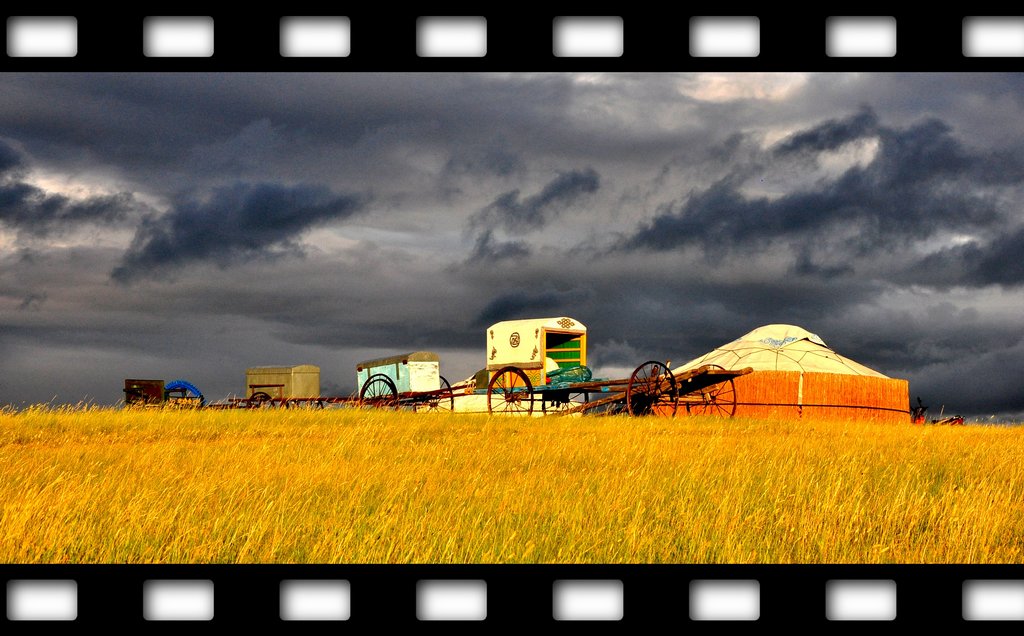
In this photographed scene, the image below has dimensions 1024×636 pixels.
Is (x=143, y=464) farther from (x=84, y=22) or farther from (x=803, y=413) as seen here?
(x=803, y=413)

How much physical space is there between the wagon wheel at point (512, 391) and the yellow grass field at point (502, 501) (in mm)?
9040

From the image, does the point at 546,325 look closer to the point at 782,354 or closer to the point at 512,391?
the point at 512,391

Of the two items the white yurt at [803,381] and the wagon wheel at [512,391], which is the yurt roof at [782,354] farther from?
the wagon wheel at [512,391]

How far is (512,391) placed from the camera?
23109mm

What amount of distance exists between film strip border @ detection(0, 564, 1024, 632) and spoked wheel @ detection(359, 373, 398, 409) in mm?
21210

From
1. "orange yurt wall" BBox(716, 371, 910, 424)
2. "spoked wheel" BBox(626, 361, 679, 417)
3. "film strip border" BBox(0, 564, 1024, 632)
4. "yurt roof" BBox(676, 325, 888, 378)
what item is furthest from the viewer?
"yurt roof" BBox(676, 325, 888, 378)

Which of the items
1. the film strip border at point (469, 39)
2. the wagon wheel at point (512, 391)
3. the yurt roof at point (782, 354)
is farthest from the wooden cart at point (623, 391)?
the film strip border at point (469, 39)

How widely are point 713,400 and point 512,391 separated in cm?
549

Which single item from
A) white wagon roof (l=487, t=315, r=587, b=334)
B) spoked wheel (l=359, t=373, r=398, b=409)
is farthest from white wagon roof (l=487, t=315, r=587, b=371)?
spoked wheel (l=359, t=373, r=398, b=409)

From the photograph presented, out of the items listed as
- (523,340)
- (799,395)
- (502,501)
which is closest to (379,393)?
(523,340)

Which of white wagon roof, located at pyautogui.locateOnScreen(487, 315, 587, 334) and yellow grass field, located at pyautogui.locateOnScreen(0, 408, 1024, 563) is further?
white wagon roof, located at pyautogui.locateOnScreen(487, 315, 587, 334)

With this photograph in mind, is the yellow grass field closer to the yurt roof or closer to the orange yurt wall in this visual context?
the orange yurt wall

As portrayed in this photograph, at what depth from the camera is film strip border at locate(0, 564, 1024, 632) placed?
3.44 metres

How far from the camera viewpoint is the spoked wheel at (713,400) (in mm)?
22000
